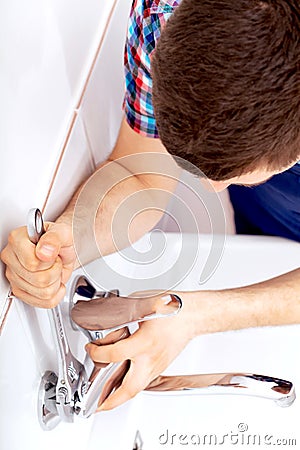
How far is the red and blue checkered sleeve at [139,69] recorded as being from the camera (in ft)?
2.74

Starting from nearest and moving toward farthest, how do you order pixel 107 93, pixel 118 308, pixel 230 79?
pixel 230 79, pixel 118 308, pixel 107 93

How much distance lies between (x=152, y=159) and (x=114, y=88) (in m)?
0.21

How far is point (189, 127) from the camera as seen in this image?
617 millimetres

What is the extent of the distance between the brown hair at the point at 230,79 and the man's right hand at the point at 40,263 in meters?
0.14

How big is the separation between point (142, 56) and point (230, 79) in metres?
0.29

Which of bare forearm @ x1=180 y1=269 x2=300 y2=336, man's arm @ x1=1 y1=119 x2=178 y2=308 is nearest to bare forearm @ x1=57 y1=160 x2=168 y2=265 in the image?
man's arm @ x1=1 y1=119 x2=178 y2=308

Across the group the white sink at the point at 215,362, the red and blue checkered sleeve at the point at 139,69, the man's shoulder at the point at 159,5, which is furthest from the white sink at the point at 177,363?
the man's shoulder at the point at 159,5

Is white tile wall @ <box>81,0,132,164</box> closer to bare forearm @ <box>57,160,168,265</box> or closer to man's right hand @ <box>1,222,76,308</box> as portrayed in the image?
bare forearm @ <box>57,160,168,265</box>

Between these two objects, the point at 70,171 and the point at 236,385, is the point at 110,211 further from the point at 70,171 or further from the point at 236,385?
the point at 236,385

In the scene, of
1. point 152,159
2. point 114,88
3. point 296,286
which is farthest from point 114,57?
point 296,286

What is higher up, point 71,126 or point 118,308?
point 71,126

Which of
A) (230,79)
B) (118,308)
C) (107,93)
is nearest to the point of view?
(230,79)

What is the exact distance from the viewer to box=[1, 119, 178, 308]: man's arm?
2.17 ft

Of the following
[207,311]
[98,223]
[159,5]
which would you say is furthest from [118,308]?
[159,5]
